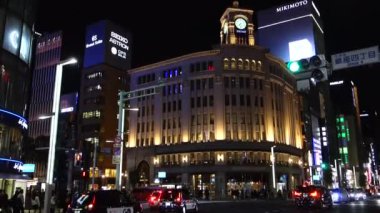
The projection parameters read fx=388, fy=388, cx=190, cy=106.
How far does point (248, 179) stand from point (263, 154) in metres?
5.82

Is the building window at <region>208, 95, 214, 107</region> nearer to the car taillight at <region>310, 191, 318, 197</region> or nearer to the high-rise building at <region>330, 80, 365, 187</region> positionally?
the car taillight at <region>310, 191, 318, 197</region>

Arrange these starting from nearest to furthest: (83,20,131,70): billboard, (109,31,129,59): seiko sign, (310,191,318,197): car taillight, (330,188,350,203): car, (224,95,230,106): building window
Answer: (310,191,318,197): car taillight
(330,188,350,203): car
(224,95,230,106): building window
(83,20,131,70): billboard
(109,31,129,59): seiko sign

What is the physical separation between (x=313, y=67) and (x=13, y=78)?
23064 millimetres

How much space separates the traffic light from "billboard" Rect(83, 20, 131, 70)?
94680 mm

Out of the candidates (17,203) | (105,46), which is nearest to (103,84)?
(105,46)

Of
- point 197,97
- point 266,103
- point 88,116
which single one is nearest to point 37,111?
point 88,116

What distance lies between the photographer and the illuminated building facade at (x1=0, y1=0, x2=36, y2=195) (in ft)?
91.4

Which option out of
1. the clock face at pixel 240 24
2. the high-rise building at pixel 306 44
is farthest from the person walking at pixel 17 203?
the high-rise building at pixel 306 44

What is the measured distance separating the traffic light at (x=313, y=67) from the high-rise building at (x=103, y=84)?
281 feet

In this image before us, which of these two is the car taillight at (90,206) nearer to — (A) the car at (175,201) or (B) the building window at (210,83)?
(A) the car at (175,201)

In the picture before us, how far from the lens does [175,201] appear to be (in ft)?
89.9

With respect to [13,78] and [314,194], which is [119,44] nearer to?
[13,78]

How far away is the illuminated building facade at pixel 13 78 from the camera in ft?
91.4

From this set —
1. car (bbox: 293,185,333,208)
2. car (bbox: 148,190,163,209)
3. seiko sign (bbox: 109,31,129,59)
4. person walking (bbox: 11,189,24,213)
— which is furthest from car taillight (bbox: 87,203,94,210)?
seiko sign (bbox: 109,31,129,59)
